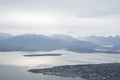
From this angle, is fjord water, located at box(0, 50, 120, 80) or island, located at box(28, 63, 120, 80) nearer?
fjord water, located at box(0, 50, 120, 80)

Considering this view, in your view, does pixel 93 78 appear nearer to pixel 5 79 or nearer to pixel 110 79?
pixel 110 79

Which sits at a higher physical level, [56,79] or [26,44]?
[26,44]

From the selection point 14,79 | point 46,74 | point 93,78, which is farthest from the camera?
point 46,74

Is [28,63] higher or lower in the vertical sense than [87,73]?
higher

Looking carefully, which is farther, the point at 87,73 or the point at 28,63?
the point at 28,63

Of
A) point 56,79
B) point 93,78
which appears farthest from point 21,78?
point 93,78

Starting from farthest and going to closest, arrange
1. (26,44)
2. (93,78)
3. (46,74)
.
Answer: (26,44) → (46,74) → (93,78)

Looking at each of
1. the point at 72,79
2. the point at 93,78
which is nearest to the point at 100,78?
the point at 93,78

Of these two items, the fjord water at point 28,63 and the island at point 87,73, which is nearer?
the fjord water at point 28,63

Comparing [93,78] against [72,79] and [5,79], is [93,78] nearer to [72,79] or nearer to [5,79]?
[72,79]

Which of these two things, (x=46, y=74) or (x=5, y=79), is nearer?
(x=5, y=79)
